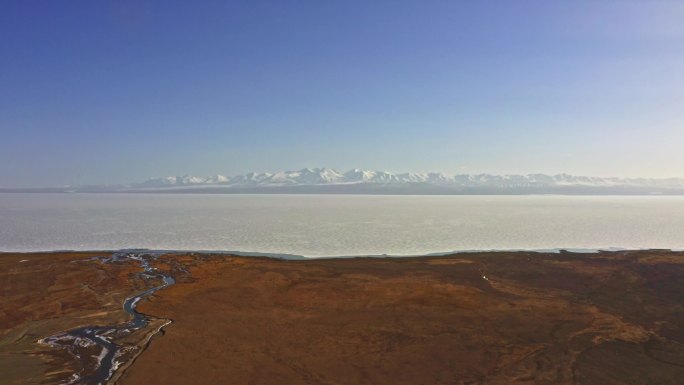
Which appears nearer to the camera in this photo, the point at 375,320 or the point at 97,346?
the point at 97,346

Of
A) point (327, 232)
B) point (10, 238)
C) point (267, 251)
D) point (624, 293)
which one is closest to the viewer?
point (624, 293)

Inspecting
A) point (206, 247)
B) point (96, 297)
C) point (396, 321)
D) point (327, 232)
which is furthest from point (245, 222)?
point (396, 321)

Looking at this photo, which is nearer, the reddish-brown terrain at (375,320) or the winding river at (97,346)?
the winding river at (97,346)

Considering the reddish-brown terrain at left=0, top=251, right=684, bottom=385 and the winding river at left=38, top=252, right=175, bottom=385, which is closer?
the winding river at left=38, top=252, right=175, bottom=385

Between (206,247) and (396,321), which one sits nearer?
(396,321)

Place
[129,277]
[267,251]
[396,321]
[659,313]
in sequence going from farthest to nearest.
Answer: [267,251]
[129,277]
[659,313]
[396,321]

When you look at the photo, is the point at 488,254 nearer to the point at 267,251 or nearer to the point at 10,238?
the point at 267,251

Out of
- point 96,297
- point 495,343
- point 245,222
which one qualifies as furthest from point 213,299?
point 245,222
